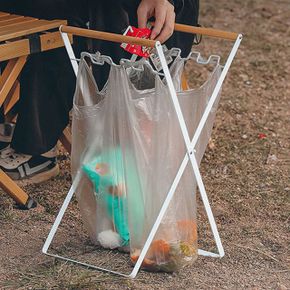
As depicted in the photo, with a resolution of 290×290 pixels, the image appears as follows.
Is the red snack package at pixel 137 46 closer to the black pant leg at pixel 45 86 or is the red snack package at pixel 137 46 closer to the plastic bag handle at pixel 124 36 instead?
the plastic bag handle at pixel 124 36

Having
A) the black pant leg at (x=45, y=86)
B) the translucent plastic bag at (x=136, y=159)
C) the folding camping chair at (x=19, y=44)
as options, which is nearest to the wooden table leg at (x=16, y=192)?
the folding camping chair at (x=19, y=44)

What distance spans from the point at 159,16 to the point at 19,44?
1.83 ft

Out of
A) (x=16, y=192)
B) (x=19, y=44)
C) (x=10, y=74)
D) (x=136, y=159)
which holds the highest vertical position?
(x=19, y=44)

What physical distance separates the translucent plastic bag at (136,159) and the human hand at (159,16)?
0.35 feet

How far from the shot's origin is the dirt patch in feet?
9.58

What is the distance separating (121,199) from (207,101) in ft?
1.53

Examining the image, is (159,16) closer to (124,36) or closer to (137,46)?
(137,46)

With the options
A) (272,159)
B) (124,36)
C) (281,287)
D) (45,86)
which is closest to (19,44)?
(45,86)

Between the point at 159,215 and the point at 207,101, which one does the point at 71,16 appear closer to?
the point at 207,101

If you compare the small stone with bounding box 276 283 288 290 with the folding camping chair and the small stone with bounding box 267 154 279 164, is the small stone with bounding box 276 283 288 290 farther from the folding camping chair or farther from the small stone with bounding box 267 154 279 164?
the small stone with bounding box 267 154 279 164

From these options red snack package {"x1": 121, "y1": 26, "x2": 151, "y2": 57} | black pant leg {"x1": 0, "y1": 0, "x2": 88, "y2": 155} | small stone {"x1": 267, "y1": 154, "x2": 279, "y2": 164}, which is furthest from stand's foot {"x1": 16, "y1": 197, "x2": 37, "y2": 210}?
small stone {"x1": 267, "y1": 154, "x2": 279, "y2": 164}

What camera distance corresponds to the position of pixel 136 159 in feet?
9.27

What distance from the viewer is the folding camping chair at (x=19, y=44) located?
124 inches

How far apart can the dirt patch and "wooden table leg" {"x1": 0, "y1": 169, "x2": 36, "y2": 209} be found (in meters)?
0.04
